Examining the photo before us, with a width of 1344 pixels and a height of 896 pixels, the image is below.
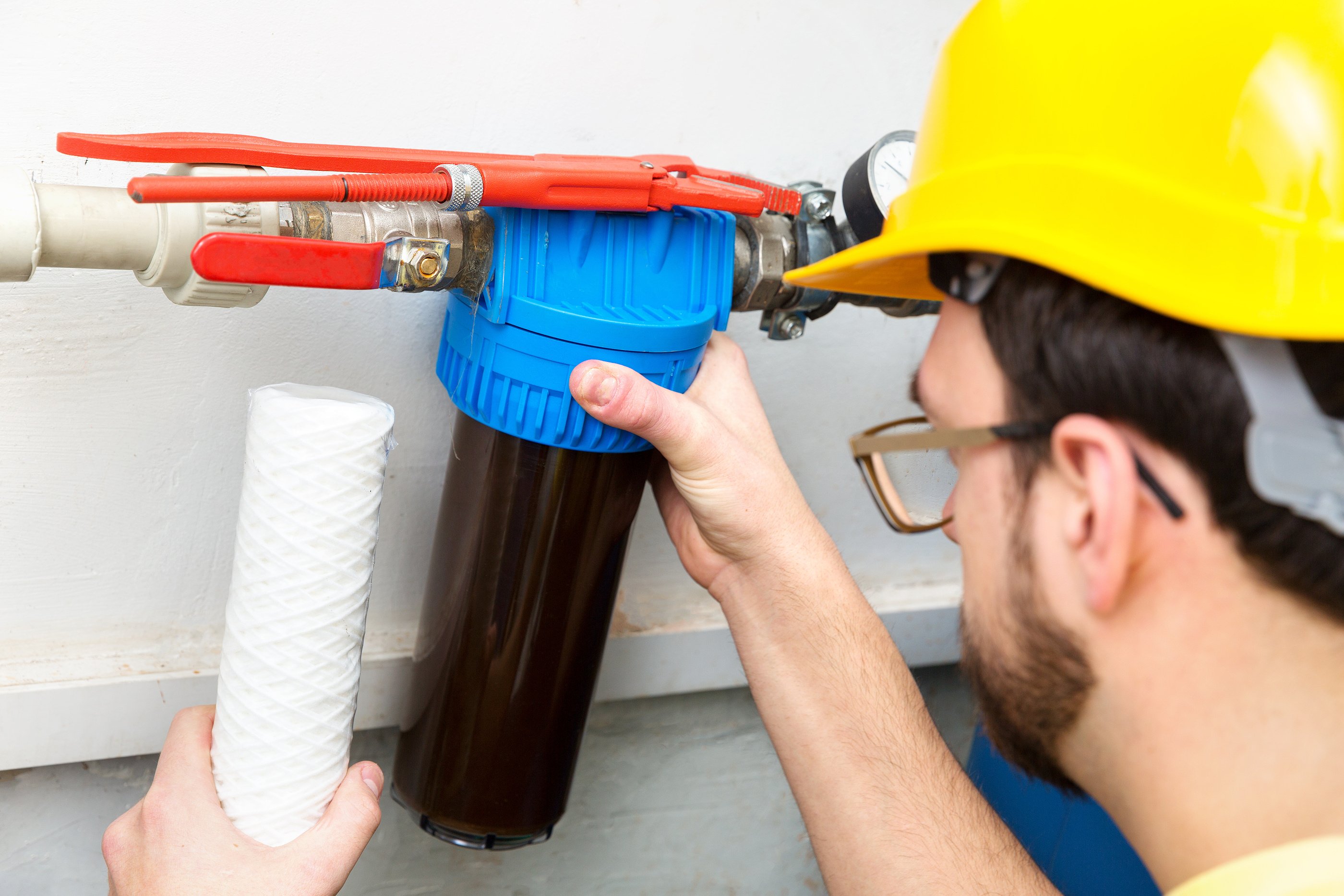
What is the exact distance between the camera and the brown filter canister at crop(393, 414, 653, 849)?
0.65 metres

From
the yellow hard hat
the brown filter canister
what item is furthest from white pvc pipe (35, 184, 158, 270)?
the yellow hard hat

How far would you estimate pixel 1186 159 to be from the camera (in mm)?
442

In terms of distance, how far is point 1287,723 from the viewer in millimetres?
474

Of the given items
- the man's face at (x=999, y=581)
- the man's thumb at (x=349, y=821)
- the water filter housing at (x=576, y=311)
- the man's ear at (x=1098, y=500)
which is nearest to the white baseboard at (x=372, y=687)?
the man's thumb at (x=349, y=821)

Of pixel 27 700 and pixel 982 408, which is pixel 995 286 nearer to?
pixel 982 408

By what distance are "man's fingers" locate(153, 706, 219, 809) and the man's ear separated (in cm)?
52

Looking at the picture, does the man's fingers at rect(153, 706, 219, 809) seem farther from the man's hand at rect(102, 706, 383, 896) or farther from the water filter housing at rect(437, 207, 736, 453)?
the water filter housing at rect(437, 207, 736, 453)

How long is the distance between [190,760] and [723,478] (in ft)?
1.25

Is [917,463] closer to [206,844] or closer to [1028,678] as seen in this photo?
[1028,678]

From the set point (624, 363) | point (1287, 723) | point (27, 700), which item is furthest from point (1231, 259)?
point (27, 700)

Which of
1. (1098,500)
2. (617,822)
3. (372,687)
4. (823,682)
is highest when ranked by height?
(1098,500)

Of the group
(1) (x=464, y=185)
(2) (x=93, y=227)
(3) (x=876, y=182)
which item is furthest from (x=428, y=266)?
(3) (x=876, y=182)

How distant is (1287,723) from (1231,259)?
0.23 metres

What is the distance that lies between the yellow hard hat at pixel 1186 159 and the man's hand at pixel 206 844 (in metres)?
0.49
